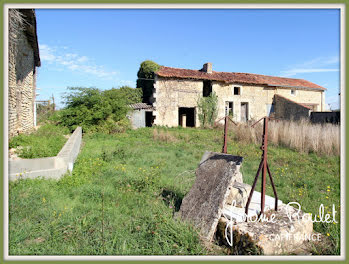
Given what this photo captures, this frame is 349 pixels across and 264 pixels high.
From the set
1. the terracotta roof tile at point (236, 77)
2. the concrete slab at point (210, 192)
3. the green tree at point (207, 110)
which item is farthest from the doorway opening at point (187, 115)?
the concrete slab at point (210, 192)

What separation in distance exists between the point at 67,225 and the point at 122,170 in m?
3.08

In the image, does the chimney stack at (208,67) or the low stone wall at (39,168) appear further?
the chimney stack at (208,67)

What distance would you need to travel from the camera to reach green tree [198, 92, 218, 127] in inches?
829

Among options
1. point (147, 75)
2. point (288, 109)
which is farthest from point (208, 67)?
point (288, 109)

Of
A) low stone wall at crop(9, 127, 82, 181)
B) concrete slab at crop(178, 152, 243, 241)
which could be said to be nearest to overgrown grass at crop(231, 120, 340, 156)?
concrete slab at crop(178, 152, 243, 241)

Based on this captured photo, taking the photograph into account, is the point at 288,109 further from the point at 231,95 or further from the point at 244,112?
the point at 231,95

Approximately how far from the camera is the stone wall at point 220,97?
789 inches

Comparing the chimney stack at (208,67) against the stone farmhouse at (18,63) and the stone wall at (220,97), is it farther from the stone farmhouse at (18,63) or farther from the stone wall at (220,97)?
the stone farmhouse at (18,63)

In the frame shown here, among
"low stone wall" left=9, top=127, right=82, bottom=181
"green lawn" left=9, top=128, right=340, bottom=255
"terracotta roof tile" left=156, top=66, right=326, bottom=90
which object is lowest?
"green lawn" left=9, top=128, right=340, bottom=255

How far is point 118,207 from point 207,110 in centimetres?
1780

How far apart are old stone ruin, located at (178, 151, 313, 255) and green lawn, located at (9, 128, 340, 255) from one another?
1.04 ft

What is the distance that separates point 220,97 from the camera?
71.8ft

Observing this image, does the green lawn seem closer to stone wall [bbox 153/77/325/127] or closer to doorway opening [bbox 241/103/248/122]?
stone wall [bbox 153/77/325/127]

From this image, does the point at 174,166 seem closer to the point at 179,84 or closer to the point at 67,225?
the point at 67,225
